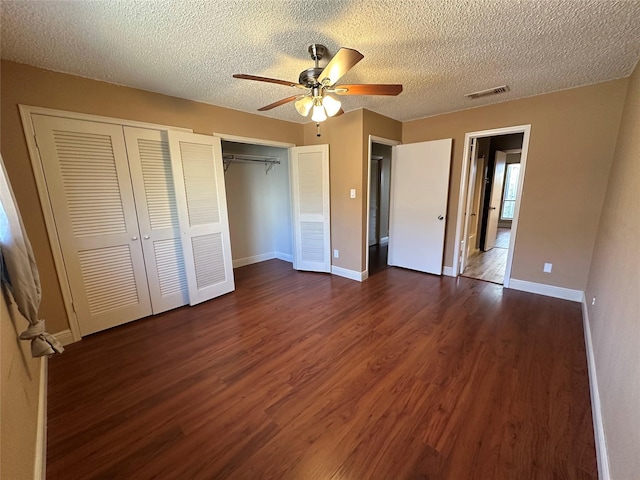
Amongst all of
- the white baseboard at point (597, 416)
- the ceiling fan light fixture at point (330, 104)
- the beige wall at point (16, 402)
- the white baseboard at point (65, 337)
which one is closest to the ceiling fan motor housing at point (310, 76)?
the ceiling fan light fixture at point (330, 104)

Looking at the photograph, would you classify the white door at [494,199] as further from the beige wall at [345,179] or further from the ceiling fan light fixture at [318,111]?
the ceiling fan light fixture at [318,111]

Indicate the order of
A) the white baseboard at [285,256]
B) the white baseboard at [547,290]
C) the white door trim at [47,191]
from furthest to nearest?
1. the white baseboard at [285,256]
2. the white baseboard at [547,290]
3. the white door trim at [47,191]

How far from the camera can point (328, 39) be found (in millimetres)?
1762

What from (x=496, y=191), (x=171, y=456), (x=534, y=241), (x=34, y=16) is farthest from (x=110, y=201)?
(x=496, y=191)

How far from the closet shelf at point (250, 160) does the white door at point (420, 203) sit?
7.06 feet

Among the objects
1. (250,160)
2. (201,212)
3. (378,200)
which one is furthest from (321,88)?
(378,200)

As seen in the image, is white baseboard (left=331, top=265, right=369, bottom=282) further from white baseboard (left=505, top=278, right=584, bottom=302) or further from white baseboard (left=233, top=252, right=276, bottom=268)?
white baseboard (left=505, top=278, right=584, bottom=302)

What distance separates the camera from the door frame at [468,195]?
10.1 feet

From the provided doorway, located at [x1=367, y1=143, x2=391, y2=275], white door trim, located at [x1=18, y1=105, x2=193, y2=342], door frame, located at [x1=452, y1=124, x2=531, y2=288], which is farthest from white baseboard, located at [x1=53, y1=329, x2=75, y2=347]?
door frame, located at [x1=452, y1=124, x2=531, y2=288]

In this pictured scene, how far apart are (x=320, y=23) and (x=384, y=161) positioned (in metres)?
4.26

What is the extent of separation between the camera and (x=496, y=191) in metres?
5.19

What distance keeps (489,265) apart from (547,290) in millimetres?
1183

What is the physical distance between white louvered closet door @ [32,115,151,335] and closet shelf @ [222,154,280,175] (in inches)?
68.3

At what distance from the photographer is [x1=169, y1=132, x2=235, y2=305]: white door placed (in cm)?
280
